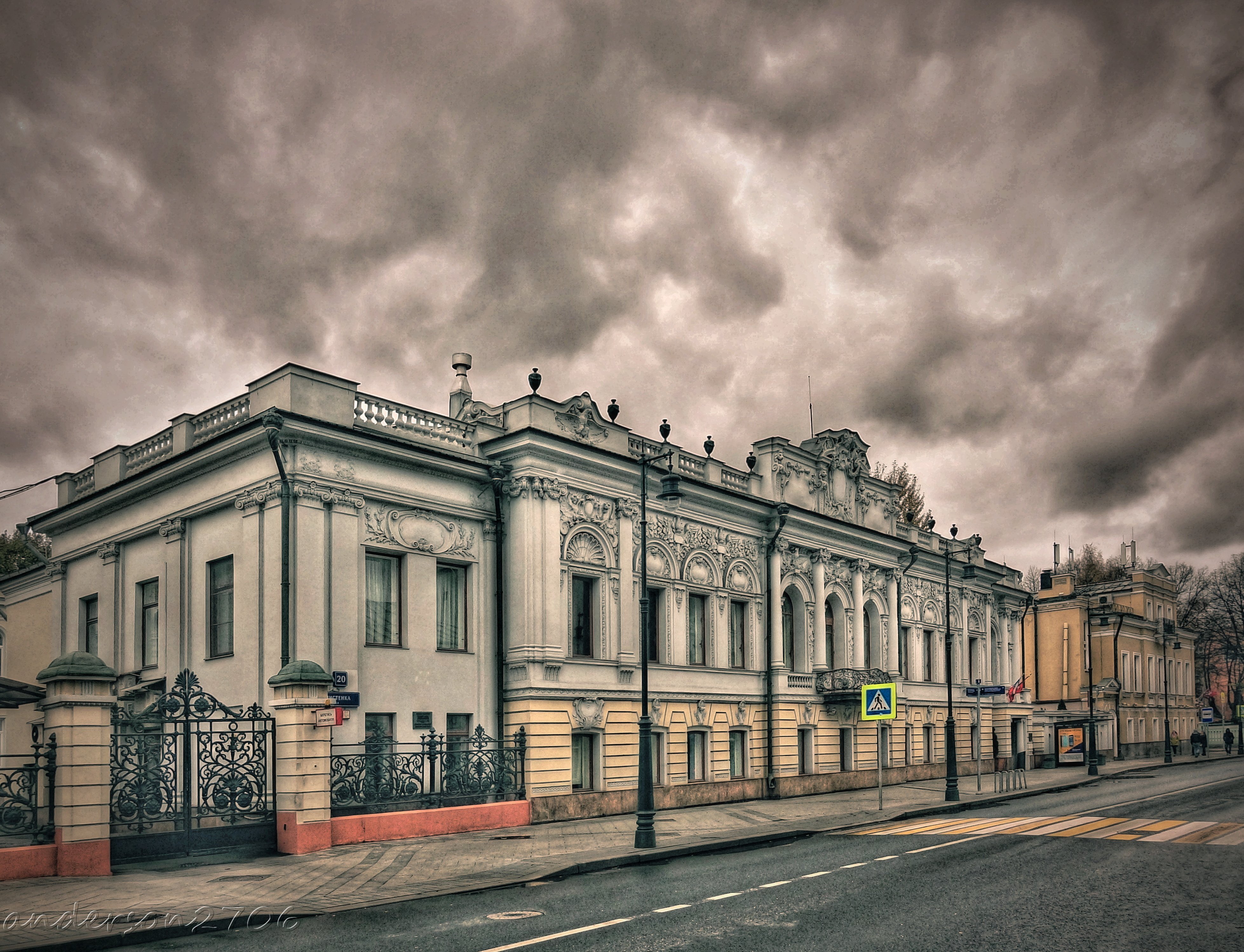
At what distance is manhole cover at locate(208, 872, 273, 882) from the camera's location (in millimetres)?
14688

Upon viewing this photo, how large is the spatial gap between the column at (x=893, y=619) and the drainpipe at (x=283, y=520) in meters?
25.8

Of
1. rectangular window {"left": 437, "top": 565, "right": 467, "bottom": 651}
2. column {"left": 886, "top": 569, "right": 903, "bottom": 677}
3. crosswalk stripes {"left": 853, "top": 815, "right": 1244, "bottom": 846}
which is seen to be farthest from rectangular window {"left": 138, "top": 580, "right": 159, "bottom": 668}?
column {"left": 886, "top": 569, "right": 903, "bottom": 677}

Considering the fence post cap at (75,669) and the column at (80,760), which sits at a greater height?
the fence post cap at (75,669)

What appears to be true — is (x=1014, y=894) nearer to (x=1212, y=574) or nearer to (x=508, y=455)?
(x=508, y=455)

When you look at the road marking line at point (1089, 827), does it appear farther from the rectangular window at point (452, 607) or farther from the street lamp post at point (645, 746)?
the rectangular window at point (452, 607)

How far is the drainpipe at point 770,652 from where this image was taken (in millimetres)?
33281

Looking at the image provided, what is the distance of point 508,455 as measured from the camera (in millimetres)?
26531

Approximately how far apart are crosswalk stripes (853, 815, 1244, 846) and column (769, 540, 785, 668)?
10.2 meters

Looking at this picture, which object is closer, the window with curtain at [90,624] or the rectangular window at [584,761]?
the rectangular window at [584,761]

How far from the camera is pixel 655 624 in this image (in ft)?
100

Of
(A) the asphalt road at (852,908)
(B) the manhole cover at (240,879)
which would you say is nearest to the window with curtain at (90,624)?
(B) the manhole cover at (240,879)

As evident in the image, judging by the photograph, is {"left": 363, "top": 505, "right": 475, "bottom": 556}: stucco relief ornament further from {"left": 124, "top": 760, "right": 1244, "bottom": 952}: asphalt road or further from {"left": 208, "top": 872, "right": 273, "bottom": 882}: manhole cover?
{"left": 124, "top": 760, "right": 1244, "bottom": 952}: asphalt road

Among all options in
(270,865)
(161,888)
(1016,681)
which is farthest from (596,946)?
(1016,681)

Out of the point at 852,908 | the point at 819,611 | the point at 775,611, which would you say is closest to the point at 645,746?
the point at 852,908
